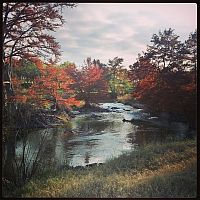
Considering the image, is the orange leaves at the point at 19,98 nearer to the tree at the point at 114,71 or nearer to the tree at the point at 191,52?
the tree at the point at 114,71

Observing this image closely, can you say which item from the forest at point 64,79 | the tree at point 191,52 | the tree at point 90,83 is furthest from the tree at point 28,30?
the tree at point 191,52

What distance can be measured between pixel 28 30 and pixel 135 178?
1.66 m

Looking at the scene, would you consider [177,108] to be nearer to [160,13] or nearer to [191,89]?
[191,89]

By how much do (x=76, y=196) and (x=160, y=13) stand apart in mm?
1784

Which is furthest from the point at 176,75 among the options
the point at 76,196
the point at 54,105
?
the point at 76,196

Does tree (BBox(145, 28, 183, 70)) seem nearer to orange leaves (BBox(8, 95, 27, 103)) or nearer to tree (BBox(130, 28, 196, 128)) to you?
tree (BBox(130, 28, 196, 128))

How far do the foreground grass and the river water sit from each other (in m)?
0.09

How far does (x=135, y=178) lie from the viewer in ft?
9.44

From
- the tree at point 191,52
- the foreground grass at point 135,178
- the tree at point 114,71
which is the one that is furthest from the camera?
the tree at point 114,71

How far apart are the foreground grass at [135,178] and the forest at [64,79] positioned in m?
0.20

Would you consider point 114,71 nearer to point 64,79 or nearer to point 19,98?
point 64,79

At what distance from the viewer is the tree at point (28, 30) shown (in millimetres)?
2936

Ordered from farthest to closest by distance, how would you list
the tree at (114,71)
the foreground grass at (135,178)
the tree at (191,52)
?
the tree at (114,71) < the tree at (191,52) < the foreground grass at (135,178)

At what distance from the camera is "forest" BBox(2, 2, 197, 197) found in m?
2.96
